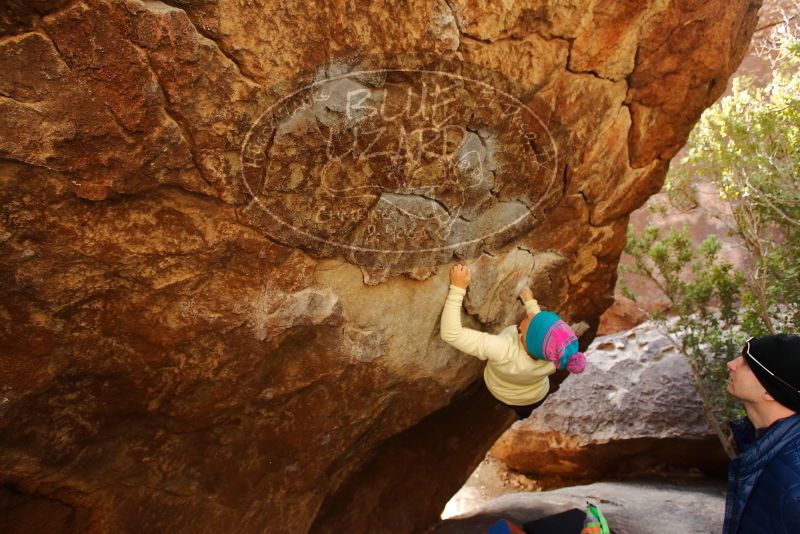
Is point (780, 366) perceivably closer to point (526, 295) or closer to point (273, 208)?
point (526, 295)

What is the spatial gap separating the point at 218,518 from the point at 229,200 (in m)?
1.94

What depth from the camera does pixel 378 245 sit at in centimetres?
264

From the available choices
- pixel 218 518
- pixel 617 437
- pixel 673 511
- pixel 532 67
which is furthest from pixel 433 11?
pixel 617 437

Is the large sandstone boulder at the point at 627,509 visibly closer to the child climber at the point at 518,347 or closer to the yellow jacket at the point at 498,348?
the child climber at the point at 518,347

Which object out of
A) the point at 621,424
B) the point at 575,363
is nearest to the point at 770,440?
the point at 575,363

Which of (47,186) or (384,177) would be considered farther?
(384,177)

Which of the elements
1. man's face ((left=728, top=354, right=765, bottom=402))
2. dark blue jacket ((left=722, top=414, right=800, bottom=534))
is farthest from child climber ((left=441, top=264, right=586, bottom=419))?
dark blue jacket ((left=722, top=414, right=800, bottom=534))

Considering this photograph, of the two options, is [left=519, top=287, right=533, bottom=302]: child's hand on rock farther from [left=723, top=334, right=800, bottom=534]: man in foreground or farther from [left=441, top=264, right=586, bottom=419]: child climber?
[left=723, top=334, right=800, bottom=534]: man in foreground

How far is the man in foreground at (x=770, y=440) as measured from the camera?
1.99m

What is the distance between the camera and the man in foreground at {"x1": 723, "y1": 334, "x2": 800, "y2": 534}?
1.99 meters

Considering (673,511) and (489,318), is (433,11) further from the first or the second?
(673,511)

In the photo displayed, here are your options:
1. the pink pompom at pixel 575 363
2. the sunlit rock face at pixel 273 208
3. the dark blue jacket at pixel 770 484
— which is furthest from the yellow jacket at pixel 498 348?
the dark blue jacket at pixel 770 484

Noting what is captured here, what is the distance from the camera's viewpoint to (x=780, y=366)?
210 cm

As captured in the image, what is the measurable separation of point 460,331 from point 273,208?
1307 mm
